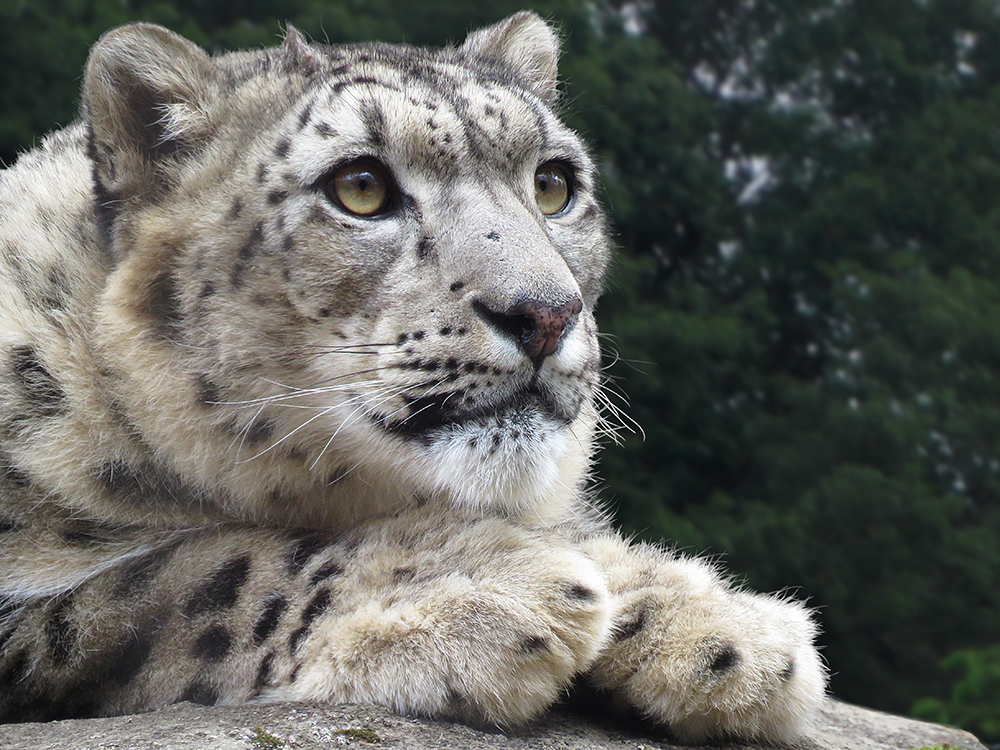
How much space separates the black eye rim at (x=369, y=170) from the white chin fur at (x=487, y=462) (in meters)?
0.66

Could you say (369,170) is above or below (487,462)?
above

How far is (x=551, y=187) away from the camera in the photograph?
3531 millimetres

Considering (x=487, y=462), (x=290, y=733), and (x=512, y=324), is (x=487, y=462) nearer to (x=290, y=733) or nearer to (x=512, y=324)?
(x=512, y=324)

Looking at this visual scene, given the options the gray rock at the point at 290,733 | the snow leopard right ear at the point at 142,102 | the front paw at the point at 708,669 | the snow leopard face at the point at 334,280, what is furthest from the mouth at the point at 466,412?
the snow leopard right ear at the point at 142,102

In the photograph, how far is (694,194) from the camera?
10828mm

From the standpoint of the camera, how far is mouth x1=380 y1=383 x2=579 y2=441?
2.76 metres

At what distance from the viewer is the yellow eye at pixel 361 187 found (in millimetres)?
3062

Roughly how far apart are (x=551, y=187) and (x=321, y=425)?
1.08 m

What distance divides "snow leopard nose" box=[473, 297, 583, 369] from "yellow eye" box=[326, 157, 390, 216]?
19.6 inches

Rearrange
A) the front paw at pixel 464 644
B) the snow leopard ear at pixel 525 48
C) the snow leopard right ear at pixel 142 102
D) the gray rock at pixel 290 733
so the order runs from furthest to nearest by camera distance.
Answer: the snow leopard ear at pixel 525 48, the snow leopard right ear at pixel 142 102, the front paw at pixel 464 644, the gray rock at pixel 290 733

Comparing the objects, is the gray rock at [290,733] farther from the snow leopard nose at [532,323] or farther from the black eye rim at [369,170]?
the black eye rim at [369,170]

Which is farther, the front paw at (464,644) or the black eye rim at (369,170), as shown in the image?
the black eye rim at (369,170)

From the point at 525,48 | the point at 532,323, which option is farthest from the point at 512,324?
the point at 525,48

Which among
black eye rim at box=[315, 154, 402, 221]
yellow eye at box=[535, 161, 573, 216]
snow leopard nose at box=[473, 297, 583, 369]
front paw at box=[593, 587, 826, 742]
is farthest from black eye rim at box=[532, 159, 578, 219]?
front paw at box=[593, 587, 826, 742]
